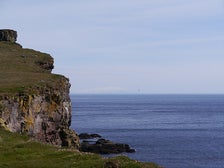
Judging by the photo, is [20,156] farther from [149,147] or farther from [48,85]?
[149,147]

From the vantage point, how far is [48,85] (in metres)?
69.3

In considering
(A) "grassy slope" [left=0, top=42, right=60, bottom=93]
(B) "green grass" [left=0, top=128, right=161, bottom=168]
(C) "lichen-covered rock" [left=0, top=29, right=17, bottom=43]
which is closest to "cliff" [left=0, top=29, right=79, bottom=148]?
(A) "grassy slope" [left=0, top=42, right=60, bottom=93]

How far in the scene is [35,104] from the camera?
62.5m

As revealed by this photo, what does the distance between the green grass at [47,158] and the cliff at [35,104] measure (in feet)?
47.0

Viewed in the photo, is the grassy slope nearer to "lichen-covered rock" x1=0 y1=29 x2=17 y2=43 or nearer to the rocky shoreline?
"lichen-covered rock" x1=0 y1=29 x2=17 y2=43

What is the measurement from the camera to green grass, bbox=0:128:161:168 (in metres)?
25.5

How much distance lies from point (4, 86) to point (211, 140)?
227 ft

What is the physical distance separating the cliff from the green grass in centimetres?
1433

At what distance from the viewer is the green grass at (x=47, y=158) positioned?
25517 mm

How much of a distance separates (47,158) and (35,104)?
1330 inches

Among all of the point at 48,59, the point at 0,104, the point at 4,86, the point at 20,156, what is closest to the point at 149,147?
the point at 48,59

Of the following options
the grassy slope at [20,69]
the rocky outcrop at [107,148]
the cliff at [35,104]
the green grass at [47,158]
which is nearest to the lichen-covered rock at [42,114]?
the cliff at [35,104]

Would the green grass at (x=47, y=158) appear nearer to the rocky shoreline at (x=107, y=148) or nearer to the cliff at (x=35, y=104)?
the cliff at (x=35, y=104)

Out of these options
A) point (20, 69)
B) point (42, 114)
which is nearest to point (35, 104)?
point (42, 114)
